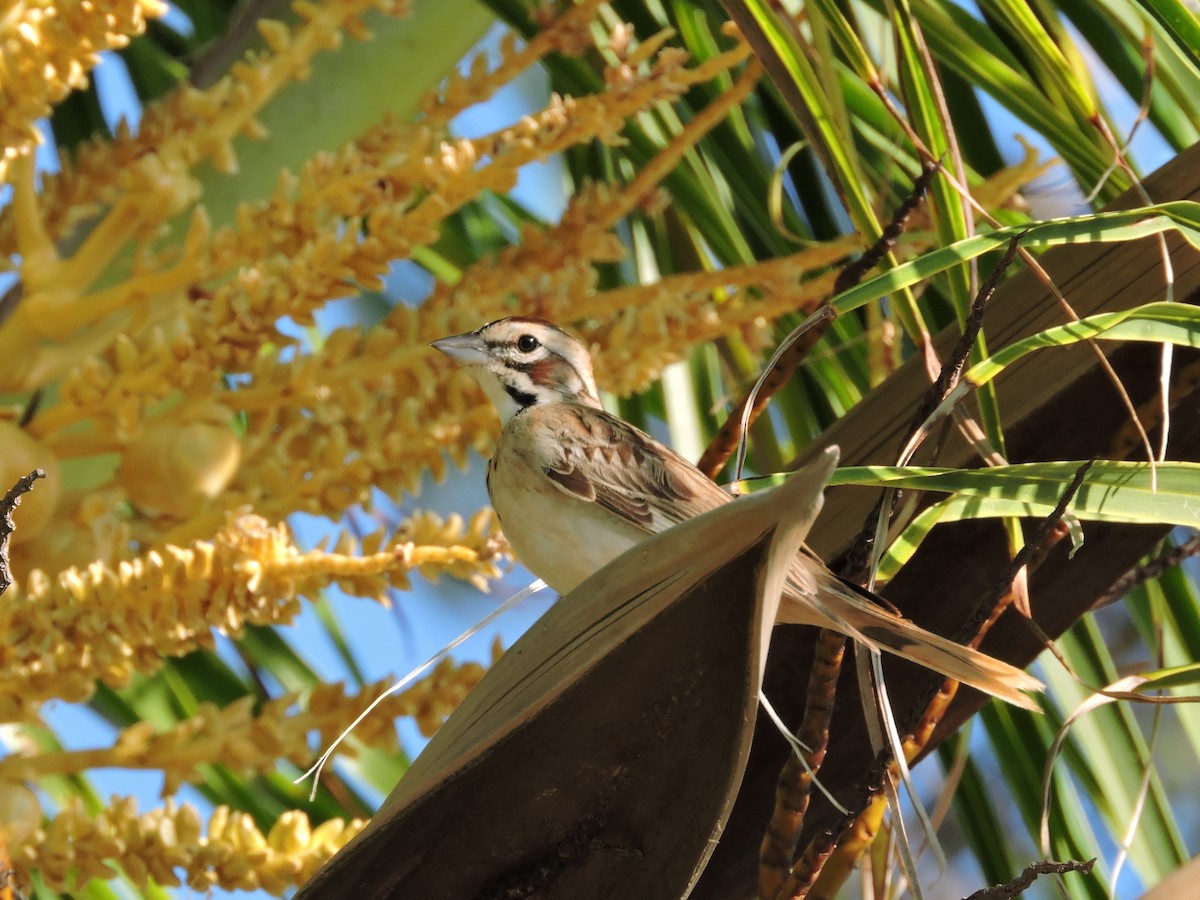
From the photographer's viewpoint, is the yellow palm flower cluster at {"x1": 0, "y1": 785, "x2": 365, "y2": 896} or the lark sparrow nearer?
the yellow palm flower cluster at {"x1": 0, "y1": 785, "x2": 365, "y2": 896}

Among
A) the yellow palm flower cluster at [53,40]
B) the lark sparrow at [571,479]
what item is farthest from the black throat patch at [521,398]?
the yellow palm flower cluster at [53,40]

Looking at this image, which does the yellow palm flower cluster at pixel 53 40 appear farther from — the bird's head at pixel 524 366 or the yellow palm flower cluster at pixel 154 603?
the bird's head at pixel 524 366

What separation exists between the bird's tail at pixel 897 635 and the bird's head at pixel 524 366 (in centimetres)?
76

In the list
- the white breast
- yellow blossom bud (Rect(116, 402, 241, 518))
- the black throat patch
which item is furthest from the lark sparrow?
yellow blossom bud (Rect(116, 402, 241, 518))

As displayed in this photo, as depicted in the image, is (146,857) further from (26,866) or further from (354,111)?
(354,111)

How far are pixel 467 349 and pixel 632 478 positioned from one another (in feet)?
1.02

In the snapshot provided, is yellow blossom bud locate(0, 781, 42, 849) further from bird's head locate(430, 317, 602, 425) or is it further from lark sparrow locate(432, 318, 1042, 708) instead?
bird's head locate(430, 317, 602, 425)

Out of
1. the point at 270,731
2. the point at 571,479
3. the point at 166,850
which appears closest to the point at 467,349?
the point at 571,479

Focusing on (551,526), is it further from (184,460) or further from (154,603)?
(154,603)

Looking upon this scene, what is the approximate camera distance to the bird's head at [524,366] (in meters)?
2.05

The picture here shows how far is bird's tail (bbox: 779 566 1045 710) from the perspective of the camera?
1.06m

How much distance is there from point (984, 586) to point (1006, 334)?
25cm

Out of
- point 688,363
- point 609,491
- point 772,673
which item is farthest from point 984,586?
point 688,363

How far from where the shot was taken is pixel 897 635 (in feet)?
3.78
